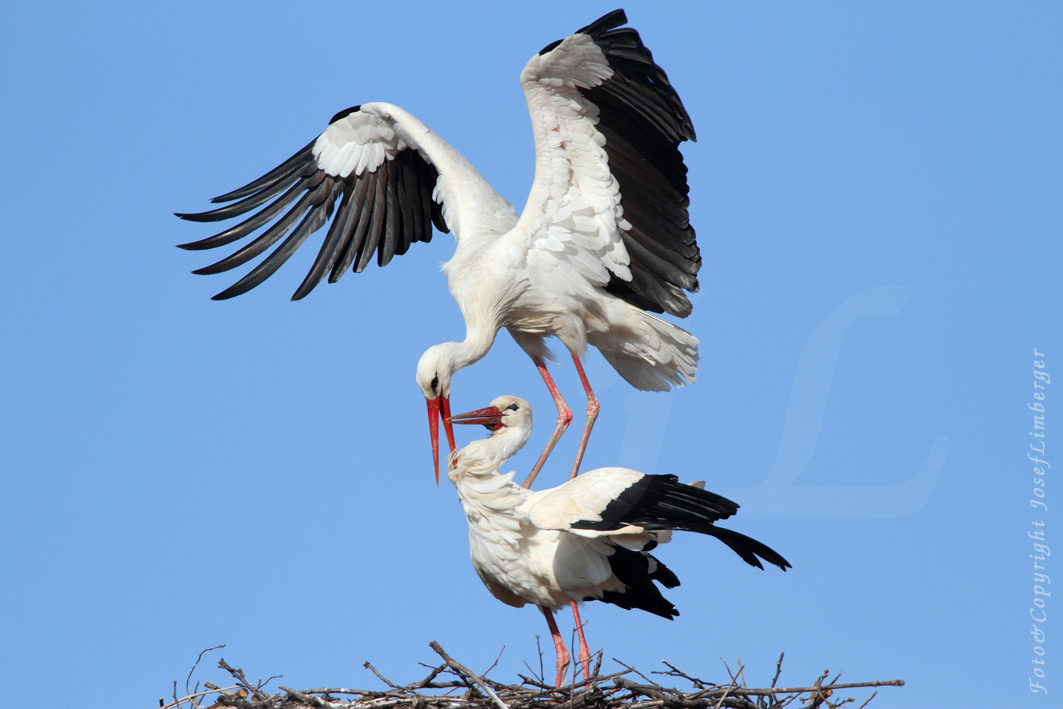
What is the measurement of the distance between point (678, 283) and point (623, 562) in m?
1.68

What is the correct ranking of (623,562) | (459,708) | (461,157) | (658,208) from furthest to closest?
(461,157) → (658,208) → (623,562) → (459,708)

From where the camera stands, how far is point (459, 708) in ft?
12.9

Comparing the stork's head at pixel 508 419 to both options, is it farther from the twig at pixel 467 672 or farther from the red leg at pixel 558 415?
the twig at pixel 467 672

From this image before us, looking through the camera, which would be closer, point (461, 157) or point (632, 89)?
point (632, 89)

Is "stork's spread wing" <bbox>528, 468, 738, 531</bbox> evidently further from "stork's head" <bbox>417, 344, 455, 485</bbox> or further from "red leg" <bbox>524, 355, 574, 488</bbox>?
"red leg" <bbox>524, 355, 574, 488</bbox>

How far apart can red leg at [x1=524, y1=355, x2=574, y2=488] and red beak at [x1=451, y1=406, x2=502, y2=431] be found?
56cm

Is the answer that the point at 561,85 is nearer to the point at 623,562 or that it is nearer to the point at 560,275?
A: the point at 560,275

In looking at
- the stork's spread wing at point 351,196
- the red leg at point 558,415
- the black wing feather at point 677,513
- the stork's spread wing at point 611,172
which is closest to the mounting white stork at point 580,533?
the black wing feather at point 677,513

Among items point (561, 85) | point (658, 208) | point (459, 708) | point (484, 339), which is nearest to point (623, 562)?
point (459, 708)

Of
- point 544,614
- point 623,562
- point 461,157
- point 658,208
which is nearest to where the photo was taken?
point 623,562

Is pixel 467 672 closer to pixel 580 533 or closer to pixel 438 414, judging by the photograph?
pixel 580 533

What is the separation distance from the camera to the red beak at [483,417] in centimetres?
488

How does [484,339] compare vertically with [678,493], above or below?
above

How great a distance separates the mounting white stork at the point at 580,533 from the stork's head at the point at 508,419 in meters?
0.27
